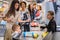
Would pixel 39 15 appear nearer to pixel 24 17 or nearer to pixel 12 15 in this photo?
pixel 24 17

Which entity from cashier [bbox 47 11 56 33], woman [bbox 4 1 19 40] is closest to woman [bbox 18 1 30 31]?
woman [bbox 4 1 19 40]

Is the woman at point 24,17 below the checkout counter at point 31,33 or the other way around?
the other way around

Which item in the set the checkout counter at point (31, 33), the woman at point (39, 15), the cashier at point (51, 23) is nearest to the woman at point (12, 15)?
the checkout counter at point (31, 33)

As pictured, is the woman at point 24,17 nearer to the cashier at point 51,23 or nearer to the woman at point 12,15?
the woman at point 12,15

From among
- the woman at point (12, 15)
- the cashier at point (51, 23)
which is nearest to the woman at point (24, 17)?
the woman at point (12, 15)

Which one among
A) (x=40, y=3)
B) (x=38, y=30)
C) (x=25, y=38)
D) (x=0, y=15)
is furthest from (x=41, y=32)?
(x=0, y=15)

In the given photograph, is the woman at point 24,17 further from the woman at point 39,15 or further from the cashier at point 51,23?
the cashier at point 51,23

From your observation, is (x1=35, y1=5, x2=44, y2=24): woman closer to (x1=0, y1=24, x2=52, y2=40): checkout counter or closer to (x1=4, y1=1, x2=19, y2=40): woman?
(x1=0, y1=24, x2=52, y2=40): checkout counter

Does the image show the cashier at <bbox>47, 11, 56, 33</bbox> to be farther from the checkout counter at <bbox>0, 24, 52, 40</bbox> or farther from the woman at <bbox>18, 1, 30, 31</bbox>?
the woman at <bbox>18, 1, 30, 31</bbox>

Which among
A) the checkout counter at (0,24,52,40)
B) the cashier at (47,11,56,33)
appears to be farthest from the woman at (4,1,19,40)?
the cashier at (47,11,56,33)

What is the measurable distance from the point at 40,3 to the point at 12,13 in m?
0.26

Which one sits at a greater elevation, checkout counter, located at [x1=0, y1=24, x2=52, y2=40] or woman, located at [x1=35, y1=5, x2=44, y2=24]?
woman, located at [x1=35, y1=5, x2=44, y2=24]

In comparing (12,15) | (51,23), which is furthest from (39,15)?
(12,15)

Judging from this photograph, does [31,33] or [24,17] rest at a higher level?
[24,17]
